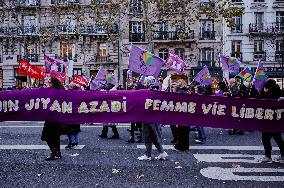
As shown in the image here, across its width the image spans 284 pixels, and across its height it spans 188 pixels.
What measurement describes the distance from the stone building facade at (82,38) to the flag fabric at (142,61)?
30795 millimetres

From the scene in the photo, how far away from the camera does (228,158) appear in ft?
29.2

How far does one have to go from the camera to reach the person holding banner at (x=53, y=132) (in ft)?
27.8

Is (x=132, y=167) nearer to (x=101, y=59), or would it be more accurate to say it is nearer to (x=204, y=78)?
(x=204, y=78)

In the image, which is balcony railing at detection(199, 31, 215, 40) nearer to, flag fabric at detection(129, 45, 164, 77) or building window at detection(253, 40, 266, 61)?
building window at detection(253, 40, 266, 61)

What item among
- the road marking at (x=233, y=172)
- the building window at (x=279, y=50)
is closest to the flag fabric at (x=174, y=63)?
the road marking at (x=233, y=172)

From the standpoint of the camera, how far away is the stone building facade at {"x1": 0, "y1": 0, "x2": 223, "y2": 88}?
1572 inches

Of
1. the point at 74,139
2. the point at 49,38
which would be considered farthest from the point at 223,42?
the point at 74,139

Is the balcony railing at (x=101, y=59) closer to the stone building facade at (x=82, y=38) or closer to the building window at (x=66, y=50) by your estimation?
the stone building facade at (x=82, y=38)

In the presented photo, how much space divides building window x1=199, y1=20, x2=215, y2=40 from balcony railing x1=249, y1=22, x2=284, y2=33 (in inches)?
145

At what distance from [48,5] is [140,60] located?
34.4 metres

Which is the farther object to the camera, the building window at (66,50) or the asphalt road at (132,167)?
the building window at (66,50)

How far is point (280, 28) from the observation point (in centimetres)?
3819

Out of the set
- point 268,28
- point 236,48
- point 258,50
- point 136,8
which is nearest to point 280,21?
point 268,28

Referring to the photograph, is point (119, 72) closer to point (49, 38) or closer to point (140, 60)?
point (49, 38)
